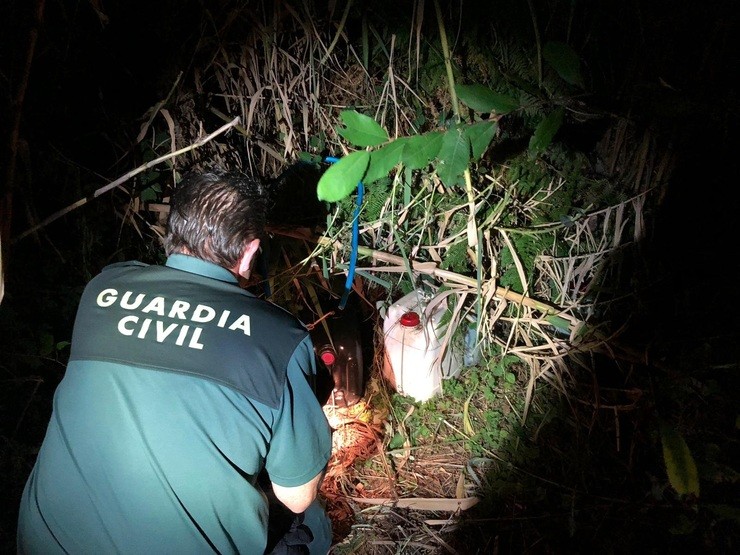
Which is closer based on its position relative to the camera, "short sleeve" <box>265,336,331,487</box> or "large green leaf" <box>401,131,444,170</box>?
"large green leaf" <box>401,131,444,170</box>

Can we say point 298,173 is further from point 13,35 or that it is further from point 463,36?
point 13,35

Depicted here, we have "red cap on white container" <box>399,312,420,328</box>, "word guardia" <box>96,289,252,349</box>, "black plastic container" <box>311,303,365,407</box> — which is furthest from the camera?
"black plastic container" <box>311,303,365,407</box>

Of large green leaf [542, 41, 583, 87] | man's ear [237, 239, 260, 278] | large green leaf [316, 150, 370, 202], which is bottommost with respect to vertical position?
man's ear [237, 239, 260, 278]

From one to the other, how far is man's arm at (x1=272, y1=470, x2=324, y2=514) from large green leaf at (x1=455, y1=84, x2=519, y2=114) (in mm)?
1228

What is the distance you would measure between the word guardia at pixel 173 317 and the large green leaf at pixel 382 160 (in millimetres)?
570

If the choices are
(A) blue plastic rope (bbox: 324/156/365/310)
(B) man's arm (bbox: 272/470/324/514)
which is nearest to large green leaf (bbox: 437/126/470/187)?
(A) blue plastic rope (bbox: 324/156/365/310)

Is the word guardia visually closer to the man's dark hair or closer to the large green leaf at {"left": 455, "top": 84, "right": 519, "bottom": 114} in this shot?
the man's dark hair

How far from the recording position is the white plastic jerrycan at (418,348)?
2219mm

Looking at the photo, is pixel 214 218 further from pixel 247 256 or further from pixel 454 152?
pixel 454 152

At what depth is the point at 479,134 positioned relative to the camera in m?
1.11

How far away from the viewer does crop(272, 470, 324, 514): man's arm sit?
4.66ft

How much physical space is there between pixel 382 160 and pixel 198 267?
0.77 m

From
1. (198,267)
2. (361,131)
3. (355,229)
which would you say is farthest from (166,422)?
(355,229)

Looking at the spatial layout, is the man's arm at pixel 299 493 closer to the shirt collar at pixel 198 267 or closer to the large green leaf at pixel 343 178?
the shirt collar at pixel 198 267
